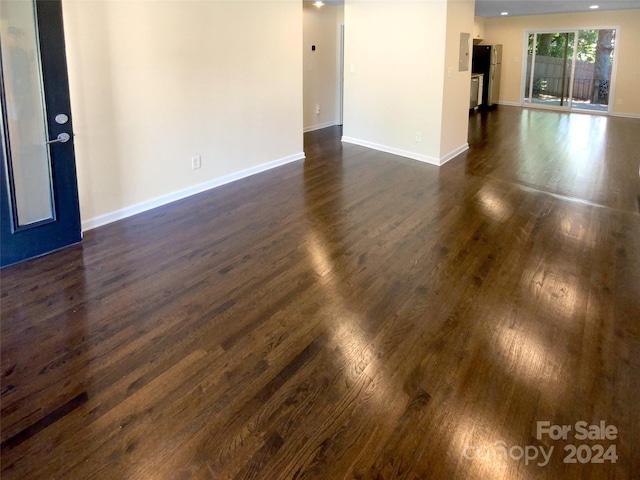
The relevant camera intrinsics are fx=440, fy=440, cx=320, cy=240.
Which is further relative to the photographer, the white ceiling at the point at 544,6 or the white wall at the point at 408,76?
the white ceiling at the point at 544,6

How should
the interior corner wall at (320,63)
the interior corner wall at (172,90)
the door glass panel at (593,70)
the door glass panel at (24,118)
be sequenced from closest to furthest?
the door glass panel at (24,118), the interior corner wall at (172,90), the interior corner wall at (320,63), the door glass panel at (593,70)

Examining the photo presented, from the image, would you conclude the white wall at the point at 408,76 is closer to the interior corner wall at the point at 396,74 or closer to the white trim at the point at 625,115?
the interior corner wall at the point at 396,74

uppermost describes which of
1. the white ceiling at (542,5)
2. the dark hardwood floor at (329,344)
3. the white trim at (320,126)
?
the white ceiling at (542,5)

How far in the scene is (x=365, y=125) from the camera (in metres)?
6.73

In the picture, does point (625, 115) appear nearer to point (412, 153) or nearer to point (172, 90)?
point (412, 153)

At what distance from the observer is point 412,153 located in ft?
20.2

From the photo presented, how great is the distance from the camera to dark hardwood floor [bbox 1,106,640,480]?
1693 millimetres

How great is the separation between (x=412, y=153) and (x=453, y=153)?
1.97ft

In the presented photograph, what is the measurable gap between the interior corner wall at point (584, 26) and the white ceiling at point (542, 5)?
31cm

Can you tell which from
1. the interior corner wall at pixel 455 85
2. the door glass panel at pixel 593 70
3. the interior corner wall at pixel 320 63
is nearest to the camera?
the interior corner wall at pixel 455 85

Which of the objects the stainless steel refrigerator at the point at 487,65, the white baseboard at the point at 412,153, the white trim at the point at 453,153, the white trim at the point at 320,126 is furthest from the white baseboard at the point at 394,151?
the stainless steel refrigerator at the point at 487,65

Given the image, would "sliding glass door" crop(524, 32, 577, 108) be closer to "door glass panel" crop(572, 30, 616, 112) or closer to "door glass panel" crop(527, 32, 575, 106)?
"door glass panel" crop(527, 32, 575, 106)

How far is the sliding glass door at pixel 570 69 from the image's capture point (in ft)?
32.7

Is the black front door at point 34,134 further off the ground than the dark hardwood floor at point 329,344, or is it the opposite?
the black front door at point 34,134
